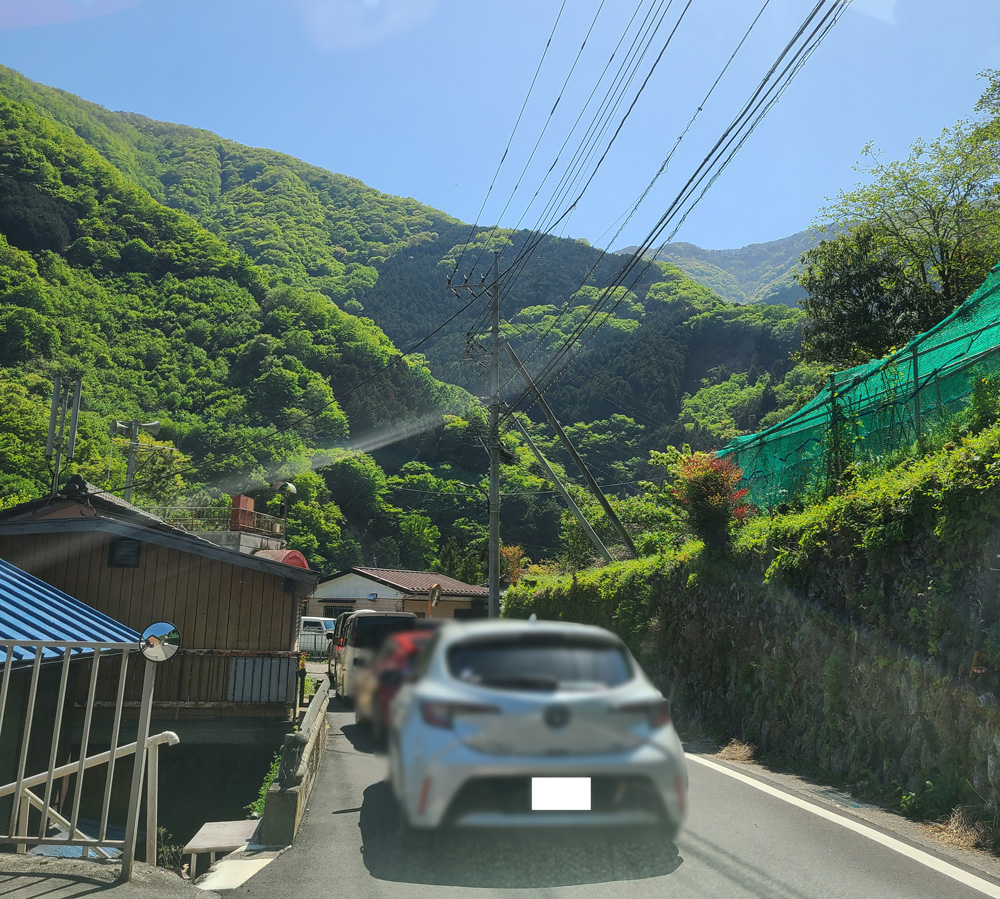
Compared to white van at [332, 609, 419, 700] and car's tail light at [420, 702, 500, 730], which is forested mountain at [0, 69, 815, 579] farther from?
car's tail light at [420, 702, 500, 730]

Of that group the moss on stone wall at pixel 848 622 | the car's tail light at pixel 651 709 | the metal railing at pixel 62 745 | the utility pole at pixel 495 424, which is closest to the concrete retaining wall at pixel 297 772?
the utility pole at pixel 495 424

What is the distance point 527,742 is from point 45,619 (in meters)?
14.6

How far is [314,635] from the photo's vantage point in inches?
125

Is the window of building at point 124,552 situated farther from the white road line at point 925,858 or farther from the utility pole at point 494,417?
the white road line at point 925,858

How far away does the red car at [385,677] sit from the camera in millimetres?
1054

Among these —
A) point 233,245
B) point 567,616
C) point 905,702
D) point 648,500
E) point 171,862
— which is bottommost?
point 171,862

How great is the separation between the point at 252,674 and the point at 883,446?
14008 mm

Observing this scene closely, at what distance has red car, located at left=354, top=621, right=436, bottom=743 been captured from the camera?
1.05 m

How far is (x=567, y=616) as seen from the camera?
3199 millimetres

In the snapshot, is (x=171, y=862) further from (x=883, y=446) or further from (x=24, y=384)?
(x=24, y=384)

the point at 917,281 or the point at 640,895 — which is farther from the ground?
the point at 917,281

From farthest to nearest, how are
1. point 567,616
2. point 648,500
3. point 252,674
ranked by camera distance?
point 648,500, point 252,674, point 567,616

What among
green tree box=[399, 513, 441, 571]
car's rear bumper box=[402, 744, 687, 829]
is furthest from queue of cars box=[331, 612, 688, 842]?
green tree box=[399, 513, 441, 571]

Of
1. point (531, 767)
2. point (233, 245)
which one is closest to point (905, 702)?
point (233, 245)
